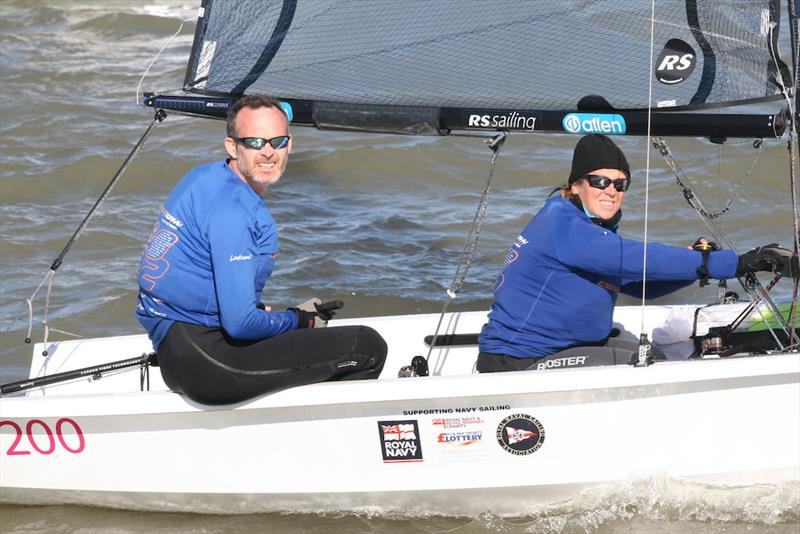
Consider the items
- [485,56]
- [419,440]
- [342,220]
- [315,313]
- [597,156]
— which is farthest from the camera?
[342,220]

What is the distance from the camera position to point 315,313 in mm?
3227

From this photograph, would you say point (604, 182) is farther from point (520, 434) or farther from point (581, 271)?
point (520, 434)

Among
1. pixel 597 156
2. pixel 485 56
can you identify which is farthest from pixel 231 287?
pixel 485 56

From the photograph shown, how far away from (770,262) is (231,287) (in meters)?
1.38

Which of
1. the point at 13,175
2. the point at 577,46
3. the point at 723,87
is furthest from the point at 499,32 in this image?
the point at 13,175

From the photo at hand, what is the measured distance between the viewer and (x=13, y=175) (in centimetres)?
674

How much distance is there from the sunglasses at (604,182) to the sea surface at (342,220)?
0.82 m

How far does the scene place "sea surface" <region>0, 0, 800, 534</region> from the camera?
327 centimetres

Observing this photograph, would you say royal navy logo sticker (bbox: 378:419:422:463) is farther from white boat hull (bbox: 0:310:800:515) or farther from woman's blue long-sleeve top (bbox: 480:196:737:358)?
woman's blue long-sleeve top (bbox: 480:196:737:358)

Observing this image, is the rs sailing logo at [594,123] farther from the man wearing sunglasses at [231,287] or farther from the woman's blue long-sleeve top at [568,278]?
the man wearing sunglasses at [231,287]

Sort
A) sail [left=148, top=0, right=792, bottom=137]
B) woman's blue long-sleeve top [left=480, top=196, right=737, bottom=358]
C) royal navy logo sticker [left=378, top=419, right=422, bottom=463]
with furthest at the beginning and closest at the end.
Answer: sail [left=148, top=0, right=792, bottom=137] → royal navy logo sticker [left=378, top=419, right=422, bottom=463] → woman's blue long-sleeve top [left=480, top=196, right=737, bottom=358]

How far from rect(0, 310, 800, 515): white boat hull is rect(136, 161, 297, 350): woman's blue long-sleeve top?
276 millimetres

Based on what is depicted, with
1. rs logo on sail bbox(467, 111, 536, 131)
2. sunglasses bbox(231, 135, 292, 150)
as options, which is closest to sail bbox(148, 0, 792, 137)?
rs logo on sail bbox(467, 111, 536, 131)

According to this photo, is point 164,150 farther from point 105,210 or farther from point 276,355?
point 276,355
